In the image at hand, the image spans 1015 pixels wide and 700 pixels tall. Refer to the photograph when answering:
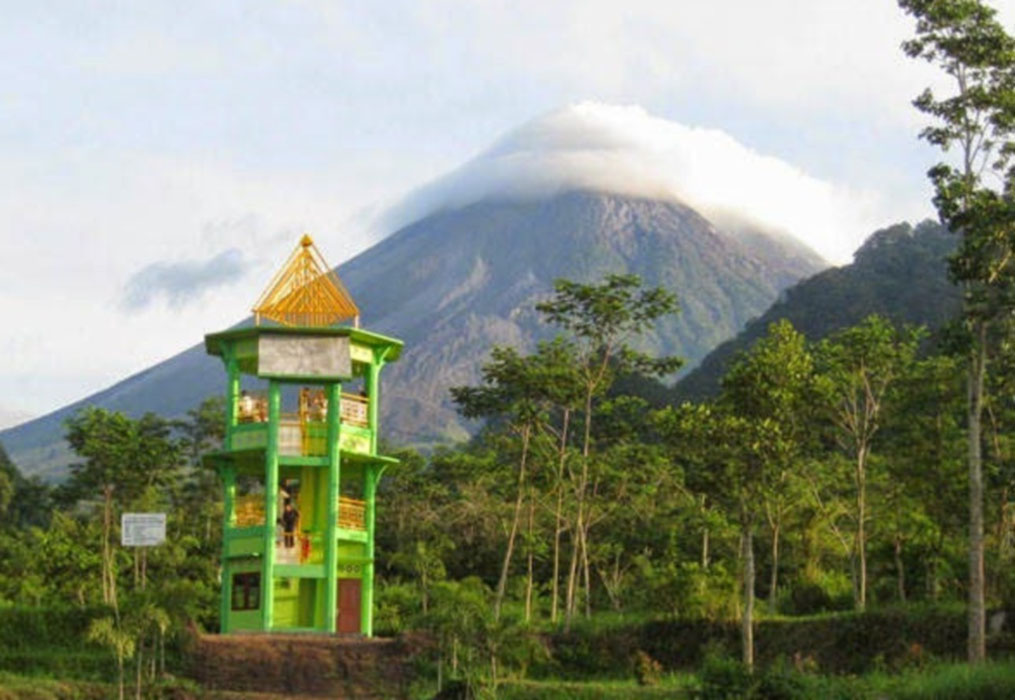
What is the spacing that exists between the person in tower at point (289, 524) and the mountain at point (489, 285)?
96.6 metres

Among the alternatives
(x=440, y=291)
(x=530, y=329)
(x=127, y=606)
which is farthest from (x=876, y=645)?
(x=440, y=291)

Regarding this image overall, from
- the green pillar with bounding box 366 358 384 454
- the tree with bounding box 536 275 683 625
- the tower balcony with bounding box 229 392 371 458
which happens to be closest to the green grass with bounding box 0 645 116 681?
the tower balcony with bounding box 229 392 371 458

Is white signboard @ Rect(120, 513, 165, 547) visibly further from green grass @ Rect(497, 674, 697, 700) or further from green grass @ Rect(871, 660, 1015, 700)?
green grass @ Rect(871, 660, 1015, 700)

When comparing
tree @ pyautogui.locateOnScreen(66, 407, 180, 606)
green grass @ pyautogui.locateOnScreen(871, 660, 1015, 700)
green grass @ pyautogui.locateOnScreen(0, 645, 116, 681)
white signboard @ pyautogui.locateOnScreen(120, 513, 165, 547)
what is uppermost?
tree @ pyautogui.locateOnScreen(66, 407, 180, 606)

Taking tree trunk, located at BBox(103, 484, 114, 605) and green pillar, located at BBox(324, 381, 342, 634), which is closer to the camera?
green pillar, located at BBox(324, 381, 342, 634)

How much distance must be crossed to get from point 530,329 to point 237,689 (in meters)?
120

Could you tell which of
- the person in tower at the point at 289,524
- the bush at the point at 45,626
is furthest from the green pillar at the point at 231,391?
the bush at the point at 45,626

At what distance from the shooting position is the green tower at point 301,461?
1238 inches

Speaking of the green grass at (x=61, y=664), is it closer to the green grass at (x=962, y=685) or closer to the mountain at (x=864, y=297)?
the green grass at (x=962, y=685)

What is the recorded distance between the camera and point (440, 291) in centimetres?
16312

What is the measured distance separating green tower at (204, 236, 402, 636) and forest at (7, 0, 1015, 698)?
1555 mm

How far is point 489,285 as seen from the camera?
16062cm

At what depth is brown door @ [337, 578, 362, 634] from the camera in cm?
3278

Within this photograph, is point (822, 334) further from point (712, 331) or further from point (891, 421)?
point (712, 331)
